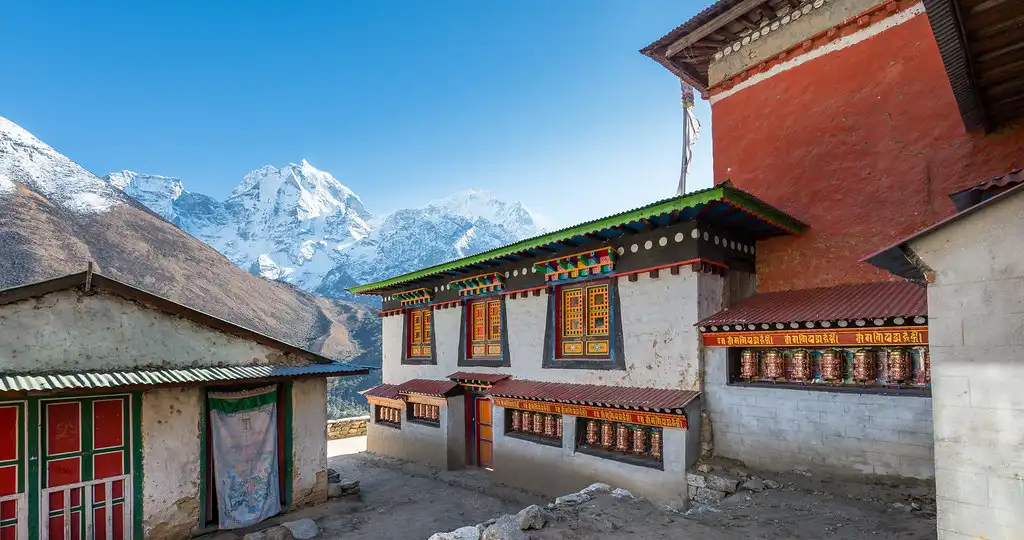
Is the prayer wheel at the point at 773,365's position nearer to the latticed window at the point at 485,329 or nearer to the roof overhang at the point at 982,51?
the roof overhang at the point at 982,51

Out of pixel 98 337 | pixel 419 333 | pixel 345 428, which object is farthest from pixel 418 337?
pixel 98 337

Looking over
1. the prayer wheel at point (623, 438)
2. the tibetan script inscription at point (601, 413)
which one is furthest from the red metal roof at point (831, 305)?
the prayer wheel at point (623, 438)

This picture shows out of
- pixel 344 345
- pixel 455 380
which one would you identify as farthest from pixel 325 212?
pixel 455 380

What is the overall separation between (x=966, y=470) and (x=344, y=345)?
46.7 metres

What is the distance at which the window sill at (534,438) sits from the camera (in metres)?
10.1

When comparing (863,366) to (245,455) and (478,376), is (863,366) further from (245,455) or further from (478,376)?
(245,455)

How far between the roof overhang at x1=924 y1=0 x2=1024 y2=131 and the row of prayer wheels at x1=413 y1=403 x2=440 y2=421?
1180 cm

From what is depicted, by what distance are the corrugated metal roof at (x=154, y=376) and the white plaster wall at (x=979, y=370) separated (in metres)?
8.48

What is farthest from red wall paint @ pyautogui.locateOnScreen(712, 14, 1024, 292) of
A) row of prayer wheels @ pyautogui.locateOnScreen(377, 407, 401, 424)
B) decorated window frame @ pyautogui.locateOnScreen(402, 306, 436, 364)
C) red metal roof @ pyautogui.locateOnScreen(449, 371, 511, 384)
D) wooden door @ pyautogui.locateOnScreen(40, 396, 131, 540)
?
wooden door @ pyautogui.locateOnScreen(40, 396, 131, 540)

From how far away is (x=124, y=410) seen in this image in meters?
7.64

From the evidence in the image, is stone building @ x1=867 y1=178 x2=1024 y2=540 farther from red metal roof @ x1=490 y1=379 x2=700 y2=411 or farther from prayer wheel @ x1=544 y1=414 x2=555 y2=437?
prayer wheel @ x1=544 y1=414 x2=555 y2=437

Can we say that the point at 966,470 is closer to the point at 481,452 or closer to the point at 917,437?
the point at 917,437

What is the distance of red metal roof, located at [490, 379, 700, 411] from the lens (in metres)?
7.99

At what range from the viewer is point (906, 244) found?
149 inches
